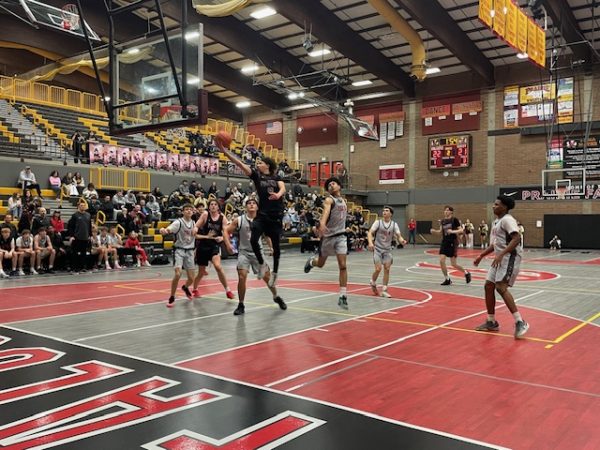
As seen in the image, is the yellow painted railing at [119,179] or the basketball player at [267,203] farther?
the yellow painted railing at [119,179]

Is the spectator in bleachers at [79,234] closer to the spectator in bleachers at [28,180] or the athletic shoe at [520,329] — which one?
the spectator in bleachers at [28,180]

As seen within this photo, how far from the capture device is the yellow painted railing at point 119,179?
22.9 metres

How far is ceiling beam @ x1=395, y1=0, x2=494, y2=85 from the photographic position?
2358 cm

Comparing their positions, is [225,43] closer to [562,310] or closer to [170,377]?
[562,310]

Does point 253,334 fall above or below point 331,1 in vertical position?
below

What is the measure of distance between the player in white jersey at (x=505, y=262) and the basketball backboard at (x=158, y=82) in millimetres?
4906

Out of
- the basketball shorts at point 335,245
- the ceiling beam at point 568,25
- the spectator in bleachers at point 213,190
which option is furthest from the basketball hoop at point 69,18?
the ceiling beam at point 568,25

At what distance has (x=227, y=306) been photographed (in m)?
9.38

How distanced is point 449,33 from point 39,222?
Result: 21.4m

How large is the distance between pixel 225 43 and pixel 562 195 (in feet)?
61.2

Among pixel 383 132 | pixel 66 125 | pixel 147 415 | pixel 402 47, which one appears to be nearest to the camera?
pixel 147 415

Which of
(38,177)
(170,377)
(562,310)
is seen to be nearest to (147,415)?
(170,377)

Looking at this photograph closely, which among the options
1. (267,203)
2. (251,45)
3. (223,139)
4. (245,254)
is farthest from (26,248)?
(251,45)

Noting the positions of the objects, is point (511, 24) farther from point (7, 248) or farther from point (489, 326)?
point (7, 248)
